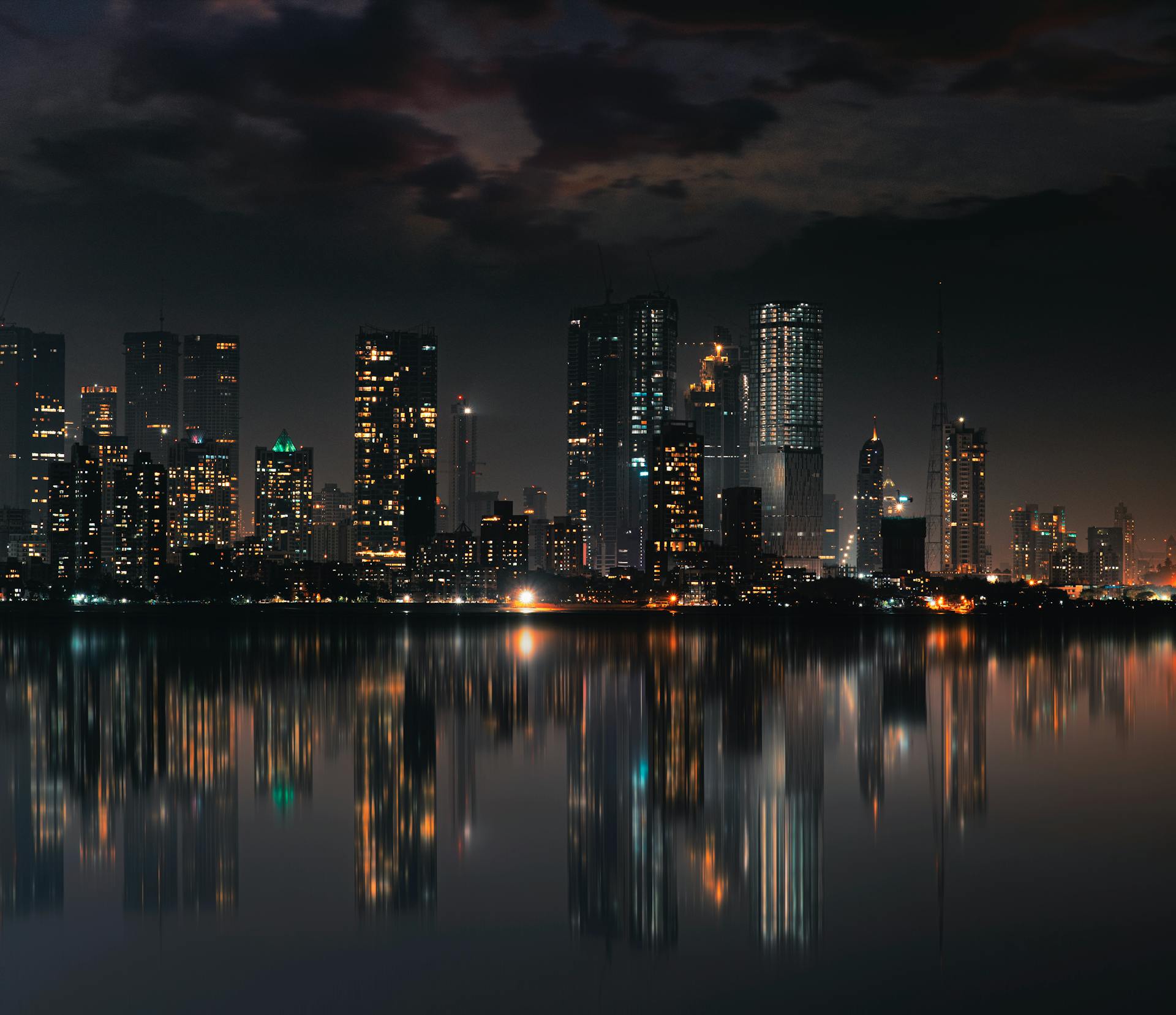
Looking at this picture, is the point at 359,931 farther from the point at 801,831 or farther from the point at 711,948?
the point at 801,831

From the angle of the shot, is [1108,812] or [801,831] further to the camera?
[1108,812]

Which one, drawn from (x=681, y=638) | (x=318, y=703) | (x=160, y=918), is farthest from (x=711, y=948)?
(x=681, y=638)

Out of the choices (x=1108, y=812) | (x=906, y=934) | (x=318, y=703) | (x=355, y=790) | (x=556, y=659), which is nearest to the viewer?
(x=906, y=934)

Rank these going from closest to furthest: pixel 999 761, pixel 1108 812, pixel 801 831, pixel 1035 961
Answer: pixel 1035 961 → pixel 801 831 → pixel 1108 812 → pixel 999 761

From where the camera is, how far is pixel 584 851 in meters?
24.1

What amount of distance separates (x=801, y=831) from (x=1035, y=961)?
857cm

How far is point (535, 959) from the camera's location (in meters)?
17.5

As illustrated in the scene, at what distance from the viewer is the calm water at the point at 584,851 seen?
16.6 metres

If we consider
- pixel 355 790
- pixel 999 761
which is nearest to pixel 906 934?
pixel 355 790

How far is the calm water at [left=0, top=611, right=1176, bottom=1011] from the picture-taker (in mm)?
16578

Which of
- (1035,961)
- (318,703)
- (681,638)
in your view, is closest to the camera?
(1035,961)

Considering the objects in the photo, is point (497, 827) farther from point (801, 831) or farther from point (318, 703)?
point (318, 703)

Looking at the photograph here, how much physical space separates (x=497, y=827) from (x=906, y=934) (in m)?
10.0

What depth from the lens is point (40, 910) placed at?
19.8 m
